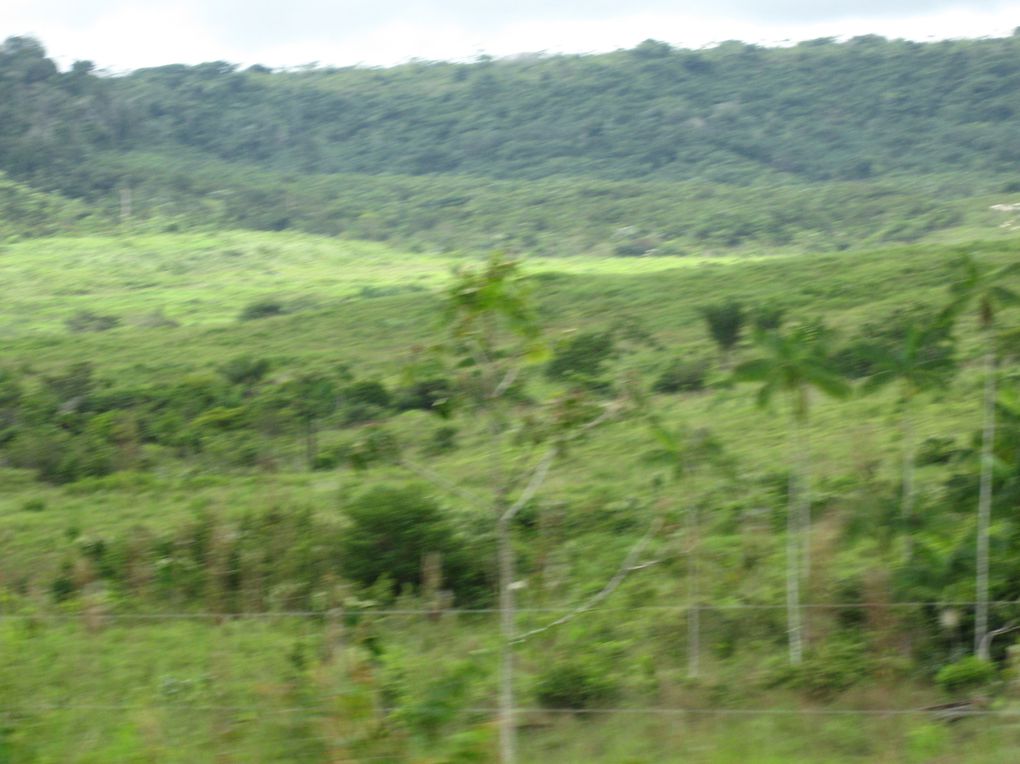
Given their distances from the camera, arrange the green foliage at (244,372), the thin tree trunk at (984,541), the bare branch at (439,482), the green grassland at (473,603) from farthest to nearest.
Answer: the green foliage at (244,372)
the thin tree trunk at (984,541)
the green grassland at (473,603)
the bare branch at (439,482)

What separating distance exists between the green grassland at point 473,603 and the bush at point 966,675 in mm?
115

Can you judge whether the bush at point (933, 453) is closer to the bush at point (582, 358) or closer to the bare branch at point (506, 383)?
the bush at point (582, 358)

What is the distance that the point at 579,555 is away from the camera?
11.3 m

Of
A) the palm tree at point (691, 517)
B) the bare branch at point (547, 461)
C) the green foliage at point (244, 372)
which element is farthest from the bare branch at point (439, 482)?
the green foliage at point (244, 372)

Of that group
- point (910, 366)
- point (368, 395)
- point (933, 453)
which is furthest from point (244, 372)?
point (910, 366)

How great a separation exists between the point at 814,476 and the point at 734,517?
6.45 ft

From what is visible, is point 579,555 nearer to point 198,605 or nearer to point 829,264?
point 198,605

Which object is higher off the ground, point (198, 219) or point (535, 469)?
point (198, 219)

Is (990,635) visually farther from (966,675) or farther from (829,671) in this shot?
(829,671)

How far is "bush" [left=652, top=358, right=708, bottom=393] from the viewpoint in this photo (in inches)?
864

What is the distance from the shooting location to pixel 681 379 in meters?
22.2

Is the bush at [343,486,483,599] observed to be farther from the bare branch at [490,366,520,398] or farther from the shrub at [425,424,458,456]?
the shrub at [425,424,458,456]

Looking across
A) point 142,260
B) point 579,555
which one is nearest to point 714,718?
point 579,555

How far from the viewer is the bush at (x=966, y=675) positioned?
19.8ft
